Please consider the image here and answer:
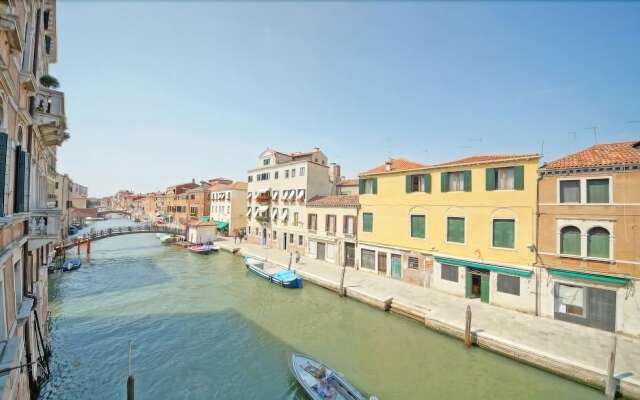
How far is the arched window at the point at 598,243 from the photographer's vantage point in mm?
12625

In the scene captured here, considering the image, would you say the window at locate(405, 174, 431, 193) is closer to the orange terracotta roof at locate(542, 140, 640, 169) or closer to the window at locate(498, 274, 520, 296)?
the orange terracotta roof at locate(542, 140, 640, 169)

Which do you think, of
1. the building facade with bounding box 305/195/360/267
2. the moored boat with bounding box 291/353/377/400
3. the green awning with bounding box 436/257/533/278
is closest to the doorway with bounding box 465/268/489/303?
the green awning with bounding box 436/257/533/278

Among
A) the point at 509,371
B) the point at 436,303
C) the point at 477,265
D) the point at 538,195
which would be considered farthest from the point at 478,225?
the point at 509,371

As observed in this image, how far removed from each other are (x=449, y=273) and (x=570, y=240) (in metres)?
6.36

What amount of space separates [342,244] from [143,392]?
17.5 meters

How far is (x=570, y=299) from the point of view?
13.5 meters

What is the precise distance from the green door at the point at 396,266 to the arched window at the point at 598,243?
10.3 metres

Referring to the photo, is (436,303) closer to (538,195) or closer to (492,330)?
(492,330)

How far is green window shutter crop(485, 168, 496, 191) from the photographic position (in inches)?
628

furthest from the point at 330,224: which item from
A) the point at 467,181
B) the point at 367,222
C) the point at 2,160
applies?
the point at 2,160

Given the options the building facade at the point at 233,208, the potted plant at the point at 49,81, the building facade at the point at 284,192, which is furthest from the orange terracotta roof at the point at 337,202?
the potted plant at the point at 49,81

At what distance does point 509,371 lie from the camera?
1078cm

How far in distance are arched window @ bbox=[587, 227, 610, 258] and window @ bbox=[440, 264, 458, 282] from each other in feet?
21.0

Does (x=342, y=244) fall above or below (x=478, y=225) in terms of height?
below
